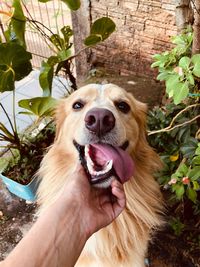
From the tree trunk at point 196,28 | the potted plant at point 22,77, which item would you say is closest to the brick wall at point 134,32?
the potted plant at point 22,77

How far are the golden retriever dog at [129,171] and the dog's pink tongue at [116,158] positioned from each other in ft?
0.04

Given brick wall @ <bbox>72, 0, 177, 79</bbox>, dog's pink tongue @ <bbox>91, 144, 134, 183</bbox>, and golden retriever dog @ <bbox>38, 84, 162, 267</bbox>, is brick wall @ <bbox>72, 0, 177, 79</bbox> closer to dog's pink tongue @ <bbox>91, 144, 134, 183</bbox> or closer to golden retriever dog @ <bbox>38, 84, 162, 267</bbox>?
golden retriever dog @ <bbox>38, 84, 162, 267</bbox>

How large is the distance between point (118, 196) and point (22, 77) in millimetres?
1218

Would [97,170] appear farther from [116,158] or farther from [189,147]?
[189,147]

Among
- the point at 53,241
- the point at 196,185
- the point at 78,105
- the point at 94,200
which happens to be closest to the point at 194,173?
the point at 196,185

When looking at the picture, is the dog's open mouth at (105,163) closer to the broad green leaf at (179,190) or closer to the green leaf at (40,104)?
the broad green leaf at (179,190)

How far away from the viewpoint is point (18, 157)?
2668 millimetres

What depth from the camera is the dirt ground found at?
2336 millimetres

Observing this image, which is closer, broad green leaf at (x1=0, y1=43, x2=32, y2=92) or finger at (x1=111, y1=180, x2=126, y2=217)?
finger at (x1=111, y1=180, x2=126, y2=217)

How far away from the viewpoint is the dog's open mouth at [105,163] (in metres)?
1.61

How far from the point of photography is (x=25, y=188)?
252cm

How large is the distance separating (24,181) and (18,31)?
1.14 meters

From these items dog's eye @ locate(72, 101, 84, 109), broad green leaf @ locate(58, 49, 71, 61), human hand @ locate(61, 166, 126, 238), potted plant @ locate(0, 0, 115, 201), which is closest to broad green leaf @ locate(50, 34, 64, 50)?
potted plant @ locate(0, 0, 115, 201)

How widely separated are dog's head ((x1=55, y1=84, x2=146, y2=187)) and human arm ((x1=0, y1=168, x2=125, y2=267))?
0.28 feet
